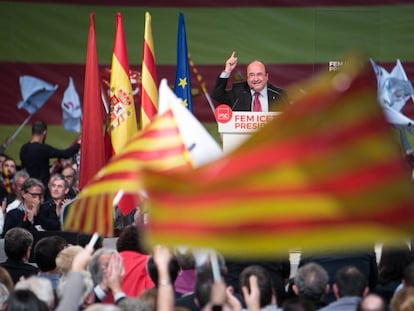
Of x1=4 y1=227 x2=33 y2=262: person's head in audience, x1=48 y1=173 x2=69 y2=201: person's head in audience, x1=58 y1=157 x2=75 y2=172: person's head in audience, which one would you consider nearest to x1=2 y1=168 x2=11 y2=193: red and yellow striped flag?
x1=58 y1=157 x2=75 y2=172: person's head in audience

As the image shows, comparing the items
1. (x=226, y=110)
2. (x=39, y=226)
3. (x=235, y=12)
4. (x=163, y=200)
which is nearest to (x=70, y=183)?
(x=39, y=226)

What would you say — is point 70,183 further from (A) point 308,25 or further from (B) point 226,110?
(A) point 308,25

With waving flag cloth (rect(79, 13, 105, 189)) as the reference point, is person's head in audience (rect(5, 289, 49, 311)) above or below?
below

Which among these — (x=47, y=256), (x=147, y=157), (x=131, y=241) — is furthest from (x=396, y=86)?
(x=147, y=157)

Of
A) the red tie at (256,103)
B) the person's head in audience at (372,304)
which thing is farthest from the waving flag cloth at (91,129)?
the person's head in audience at (372,304)

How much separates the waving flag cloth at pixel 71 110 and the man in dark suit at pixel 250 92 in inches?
236

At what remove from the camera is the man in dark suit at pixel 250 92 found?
11.0 metres

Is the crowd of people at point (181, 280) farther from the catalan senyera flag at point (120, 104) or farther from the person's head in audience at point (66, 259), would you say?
the catalan senyera flag at point (120, 104)

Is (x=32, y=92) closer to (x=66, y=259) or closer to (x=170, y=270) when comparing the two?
(x=66, y=259)

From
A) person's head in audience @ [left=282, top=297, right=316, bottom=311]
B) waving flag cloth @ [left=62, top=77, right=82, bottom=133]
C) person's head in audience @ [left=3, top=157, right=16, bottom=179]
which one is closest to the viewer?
person's head in audience @ [left=282, top=297, right=316, bottom=311]

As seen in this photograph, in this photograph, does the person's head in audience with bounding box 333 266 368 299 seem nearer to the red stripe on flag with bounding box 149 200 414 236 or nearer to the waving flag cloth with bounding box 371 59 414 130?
the red stripe on flag with bounding box 149 200 414 236

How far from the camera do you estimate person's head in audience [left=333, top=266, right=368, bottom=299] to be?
683 centimetres

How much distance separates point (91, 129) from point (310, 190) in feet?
23.6

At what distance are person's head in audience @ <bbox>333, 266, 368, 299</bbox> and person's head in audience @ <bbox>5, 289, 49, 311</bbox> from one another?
1695 mm
